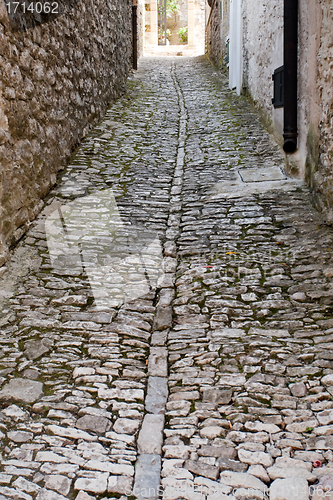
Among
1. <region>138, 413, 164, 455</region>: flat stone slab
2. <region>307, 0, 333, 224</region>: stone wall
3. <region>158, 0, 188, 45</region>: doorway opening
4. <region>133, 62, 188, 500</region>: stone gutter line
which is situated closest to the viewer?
<region>133, 62, 188, 500</region>: stone gutter line

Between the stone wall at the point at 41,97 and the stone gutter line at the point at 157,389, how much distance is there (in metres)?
1.58

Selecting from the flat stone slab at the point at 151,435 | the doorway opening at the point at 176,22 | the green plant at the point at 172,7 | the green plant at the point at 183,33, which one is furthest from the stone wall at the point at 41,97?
the green plant at the point at 172,7

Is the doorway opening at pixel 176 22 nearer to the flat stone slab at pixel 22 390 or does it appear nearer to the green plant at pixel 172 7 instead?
the green plant at pixel 172 7

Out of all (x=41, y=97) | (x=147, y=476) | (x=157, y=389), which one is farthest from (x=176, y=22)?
(x=147, y=476)

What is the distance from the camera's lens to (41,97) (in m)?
5.41

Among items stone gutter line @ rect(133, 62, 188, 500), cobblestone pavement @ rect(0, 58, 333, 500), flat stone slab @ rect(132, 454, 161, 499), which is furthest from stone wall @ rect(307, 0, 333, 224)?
flat stone slab @ rect(132, 454, 161, 499)

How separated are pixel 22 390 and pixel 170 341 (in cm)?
113

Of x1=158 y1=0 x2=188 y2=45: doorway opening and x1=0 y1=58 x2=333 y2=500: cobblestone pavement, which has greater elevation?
x1=158 y1=0 x2=188 y2=45: doorway opening

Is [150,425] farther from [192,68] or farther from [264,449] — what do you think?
[192,68]

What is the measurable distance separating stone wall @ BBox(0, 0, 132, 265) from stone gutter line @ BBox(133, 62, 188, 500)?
1579 millimetres

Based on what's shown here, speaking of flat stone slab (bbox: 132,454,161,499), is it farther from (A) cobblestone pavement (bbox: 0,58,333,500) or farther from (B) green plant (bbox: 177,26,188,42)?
(B) green plant (bbox: 177,26,188,42)

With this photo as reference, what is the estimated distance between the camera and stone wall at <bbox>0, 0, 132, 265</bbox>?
14.3 ft

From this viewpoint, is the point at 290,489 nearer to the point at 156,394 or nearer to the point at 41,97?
the point at 156,394

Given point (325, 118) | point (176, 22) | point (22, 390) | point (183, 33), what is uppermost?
point (176, 22)
